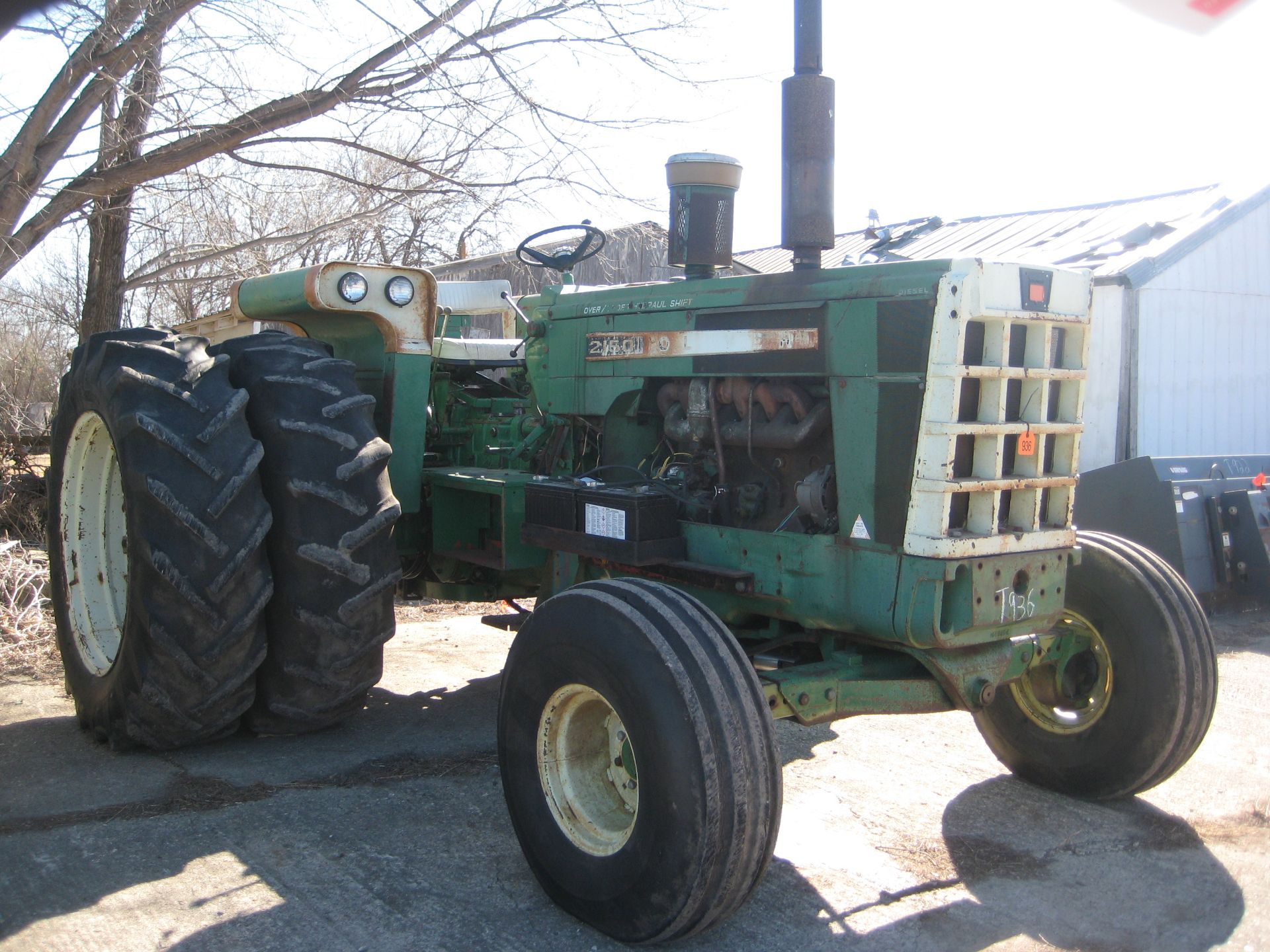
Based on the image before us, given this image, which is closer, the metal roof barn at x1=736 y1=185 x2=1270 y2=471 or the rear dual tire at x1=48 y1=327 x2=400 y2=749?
the rear dual tire at x1=48 y1=327 x2=400 y2=749

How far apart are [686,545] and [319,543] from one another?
1305 mm

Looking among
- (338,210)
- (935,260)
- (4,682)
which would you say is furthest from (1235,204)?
(4,682)

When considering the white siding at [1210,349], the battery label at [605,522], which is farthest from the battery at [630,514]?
the white siding at [1210,349]

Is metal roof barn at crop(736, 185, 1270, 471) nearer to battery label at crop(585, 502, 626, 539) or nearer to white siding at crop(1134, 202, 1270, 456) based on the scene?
white siding at crop(1134, 202, 1270, 456)

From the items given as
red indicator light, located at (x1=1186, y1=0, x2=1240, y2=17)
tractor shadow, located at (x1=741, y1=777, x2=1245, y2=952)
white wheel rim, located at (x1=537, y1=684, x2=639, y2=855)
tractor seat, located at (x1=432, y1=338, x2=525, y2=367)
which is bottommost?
tractor shadow, located at (x1=741, y1=777, x2=1245, y2=952)

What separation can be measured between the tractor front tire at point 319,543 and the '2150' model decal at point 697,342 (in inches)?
36.6

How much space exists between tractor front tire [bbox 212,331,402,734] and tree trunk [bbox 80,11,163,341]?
2.69m

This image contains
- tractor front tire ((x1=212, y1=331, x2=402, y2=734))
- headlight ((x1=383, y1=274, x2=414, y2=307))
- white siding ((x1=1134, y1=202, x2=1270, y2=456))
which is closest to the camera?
tractor front tire ((x1=212, y1=331, x2=402, y2=734))

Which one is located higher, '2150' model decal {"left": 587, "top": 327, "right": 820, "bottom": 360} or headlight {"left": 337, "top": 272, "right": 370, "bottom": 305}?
headlight {"left": 337, "top": 272, "right": 370, "bottom": 305}

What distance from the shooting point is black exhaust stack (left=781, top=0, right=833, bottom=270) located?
152 inches

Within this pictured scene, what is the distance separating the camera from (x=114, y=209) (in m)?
6.92

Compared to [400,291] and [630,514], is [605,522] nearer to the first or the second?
[630,514]

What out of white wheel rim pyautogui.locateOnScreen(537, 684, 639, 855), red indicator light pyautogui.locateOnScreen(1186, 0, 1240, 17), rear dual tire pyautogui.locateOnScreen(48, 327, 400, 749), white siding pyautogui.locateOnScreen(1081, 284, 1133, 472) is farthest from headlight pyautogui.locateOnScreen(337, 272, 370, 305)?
white siding pyautogui.locateOnScreen(1081, 284, 1133, 472)

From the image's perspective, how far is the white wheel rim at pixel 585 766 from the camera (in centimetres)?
328
